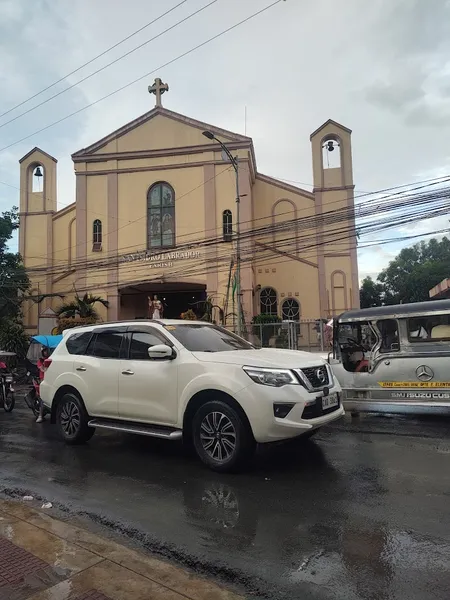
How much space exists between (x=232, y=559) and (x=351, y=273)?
24.1 meters

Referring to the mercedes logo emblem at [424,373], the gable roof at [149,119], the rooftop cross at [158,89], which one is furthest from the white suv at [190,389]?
the rooftop cross at [158,89]

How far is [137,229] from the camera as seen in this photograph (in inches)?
1064

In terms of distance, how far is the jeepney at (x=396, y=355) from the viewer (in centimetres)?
826

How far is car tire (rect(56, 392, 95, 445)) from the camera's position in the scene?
721 cm

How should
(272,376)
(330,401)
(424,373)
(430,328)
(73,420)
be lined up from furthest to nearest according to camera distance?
(430,328) → (424,373) → (73,420) → (330,401) → (272,376)

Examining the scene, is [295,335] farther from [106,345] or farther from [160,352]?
[160,352]

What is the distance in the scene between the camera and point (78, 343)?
767 centimetres

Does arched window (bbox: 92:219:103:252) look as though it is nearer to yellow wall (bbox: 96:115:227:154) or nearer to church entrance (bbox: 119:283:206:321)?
church entrance (bbox: 119:283:206:321)

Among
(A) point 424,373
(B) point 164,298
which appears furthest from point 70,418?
(B) point 164,298

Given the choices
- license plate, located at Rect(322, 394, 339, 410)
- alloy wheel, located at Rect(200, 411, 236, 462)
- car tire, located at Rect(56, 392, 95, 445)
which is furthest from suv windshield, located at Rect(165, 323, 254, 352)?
car tire, located at Rect(56, 392, 95, 445)

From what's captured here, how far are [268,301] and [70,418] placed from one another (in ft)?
67.3

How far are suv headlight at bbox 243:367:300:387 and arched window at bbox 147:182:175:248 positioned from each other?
71.3 feet

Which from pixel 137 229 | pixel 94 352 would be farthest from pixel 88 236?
pixel 94 352

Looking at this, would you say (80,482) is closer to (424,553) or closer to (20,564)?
(20,564)
